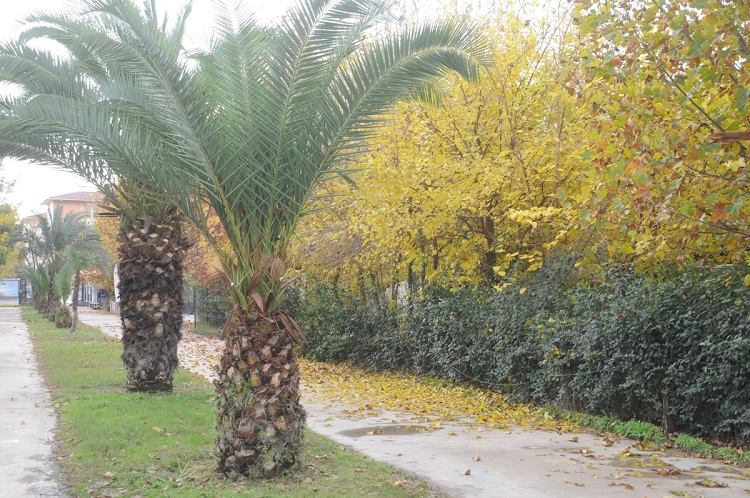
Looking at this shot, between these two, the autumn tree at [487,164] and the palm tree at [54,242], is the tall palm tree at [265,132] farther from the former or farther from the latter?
the palm tree at [54,242]

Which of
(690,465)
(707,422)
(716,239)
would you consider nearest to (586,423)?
(707,422)

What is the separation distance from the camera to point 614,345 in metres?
9.61

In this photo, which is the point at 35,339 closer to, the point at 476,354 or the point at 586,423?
the point at 476,354

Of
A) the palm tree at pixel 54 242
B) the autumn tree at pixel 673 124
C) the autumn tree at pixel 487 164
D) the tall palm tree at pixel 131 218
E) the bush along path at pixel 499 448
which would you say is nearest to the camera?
the autumn tree at pixel 673 124

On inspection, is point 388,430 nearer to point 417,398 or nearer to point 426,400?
point 426,400

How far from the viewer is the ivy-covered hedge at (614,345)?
8.27 metres

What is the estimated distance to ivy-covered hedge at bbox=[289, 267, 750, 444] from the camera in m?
8.27

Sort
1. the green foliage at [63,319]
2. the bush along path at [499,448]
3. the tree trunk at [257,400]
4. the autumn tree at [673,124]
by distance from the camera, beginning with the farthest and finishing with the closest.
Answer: the green foliage at [63,319] < the tree trunk at [257,400] < the bush along path at [499,448] < the autumn tree at [673,124]

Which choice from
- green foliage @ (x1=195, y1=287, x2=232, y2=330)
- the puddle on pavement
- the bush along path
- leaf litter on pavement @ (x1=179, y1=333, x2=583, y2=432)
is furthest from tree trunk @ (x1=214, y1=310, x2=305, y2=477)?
green foliage @ (x1=195, y1=287, x2=232, y2=330)

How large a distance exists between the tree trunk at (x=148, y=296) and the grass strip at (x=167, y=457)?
17.8 inches

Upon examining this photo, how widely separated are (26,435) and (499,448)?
5.73 m

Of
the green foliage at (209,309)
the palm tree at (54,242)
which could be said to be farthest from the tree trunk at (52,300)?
the green foliage at (209,309)

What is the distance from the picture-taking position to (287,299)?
2205 centimetres

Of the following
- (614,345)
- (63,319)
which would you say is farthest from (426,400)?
(63,319)
